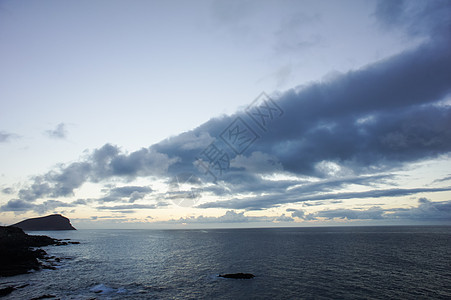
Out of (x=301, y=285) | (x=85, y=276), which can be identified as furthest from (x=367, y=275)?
(x=85, y=276)

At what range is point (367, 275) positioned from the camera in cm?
5462

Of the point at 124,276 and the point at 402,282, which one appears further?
the point at 124,276

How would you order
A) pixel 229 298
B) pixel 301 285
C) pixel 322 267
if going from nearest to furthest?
1. pixel 229 298
2. pixel 301 285
3. pixel 322 267

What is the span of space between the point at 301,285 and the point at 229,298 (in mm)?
15950

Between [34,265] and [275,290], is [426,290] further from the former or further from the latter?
[34,265]

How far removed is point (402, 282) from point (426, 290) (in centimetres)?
557

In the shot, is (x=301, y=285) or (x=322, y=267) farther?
(x=322, y=267)

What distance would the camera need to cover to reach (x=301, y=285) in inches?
1847

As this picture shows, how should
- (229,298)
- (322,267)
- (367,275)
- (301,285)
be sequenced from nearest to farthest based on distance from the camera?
(229,298) → (301,285) → (367,275) → (322,267)

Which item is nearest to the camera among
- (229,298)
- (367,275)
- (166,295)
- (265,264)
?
(229,298)

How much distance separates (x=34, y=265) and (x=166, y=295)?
46.4 meters

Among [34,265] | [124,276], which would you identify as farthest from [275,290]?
[34,265]

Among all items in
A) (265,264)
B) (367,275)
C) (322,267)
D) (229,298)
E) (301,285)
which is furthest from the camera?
(265,264)

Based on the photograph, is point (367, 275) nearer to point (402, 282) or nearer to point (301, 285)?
point (402, 282)
